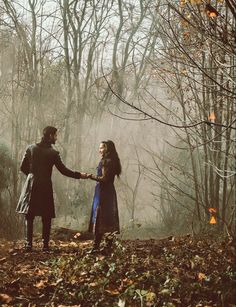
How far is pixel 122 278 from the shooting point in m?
5.22

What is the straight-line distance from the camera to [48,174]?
7.21m

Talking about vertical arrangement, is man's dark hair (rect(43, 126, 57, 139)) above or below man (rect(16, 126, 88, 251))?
above

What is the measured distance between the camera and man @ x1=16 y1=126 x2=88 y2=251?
278 inches

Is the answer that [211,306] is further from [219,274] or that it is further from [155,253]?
[155,253]

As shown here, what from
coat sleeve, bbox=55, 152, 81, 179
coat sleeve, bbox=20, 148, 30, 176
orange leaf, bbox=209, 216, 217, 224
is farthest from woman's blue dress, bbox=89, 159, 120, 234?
orange leaf, bbox=209, 216, 217, 224

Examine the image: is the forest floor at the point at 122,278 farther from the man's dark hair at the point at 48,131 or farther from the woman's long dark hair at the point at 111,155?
the man's dark hair at the point at 48,131

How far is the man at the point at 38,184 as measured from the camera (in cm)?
706

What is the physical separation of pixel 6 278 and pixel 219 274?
98.7 inches

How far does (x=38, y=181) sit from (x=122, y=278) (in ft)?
8.22

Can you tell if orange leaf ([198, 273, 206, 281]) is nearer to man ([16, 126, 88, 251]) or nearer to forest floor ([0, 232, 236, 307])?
forest floor ([0, 232, 236, 307])

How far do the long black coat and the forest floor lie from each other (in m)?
0.72

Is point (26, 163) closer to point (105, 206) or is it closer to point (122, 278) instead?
point (105, 206)

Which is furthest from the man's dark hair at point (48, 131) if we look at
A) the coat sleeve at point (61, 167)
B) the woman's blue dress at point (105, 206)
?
the woman's blue dress at point (105, 206)

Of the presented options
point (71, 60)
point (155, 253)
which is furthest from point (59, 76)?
point (155, 253)
